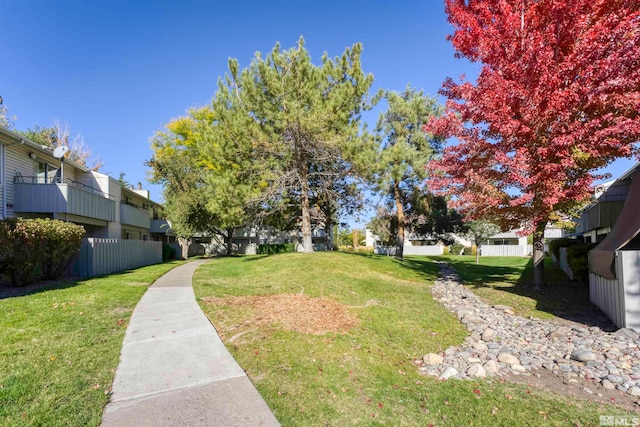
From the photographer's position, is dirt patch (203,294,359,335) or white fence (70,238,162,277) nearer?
dirt patch (203,294,359,335)

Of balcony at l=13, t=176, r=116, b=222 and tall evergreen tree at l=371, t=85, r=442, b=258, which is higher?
tall evergreen tree at l=371, t=85, r=442, b=258

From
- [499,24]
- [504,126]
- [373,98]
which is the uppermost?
[373,98]

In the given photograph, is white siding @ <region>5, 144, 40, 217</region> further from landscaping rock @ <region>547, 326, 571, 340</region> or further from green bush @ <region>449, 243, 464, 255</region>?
green bush @ <region>449, 243, 464, 255</region>

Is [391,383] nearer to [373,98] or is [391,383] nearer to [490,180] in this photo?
[490,180]

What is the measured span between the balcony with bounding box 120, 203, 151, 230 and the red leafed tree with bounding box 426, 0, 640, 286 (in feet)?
70.5

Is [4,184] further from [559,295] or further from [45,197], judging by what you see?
[559,295]

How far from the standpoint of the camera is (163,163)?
27281 millimetres

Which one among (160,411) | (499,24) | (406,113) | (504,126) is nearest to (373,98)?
(406,113)

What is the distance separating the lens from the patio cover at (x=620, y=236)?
635 centimetres

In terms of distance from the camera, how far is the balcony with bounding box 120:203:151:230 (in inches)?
924

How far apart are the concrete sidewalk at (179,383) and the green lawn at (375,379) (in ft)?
0.77

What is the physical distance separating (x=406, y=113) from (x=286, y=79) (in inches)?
343

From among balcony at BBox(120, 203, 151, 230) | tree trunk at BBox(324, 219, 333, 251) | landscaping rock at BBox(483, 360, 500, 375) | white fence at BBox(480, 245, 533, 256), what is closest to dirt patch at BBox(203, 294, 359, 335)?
landscaping rock at BBox(483, 360, 500, 375)

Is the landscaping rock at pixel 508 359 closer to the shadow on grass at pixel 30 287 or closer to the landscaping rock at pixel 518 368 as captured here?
the landscaping rock at pixel 518 368
